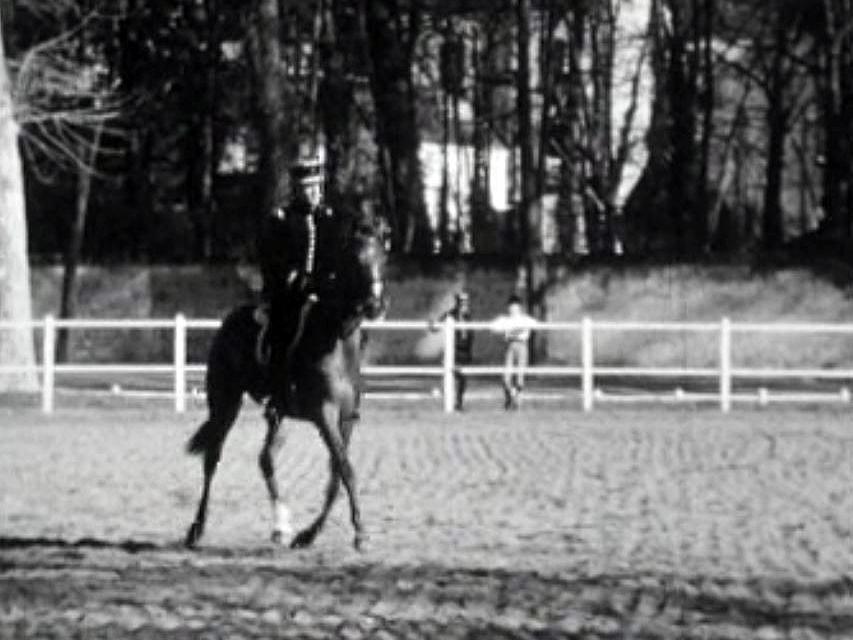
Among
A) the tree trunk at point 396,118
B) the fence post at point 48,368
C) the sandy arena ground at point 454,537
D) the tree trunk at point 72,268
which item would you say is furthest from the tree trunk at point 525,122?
the sandy arena ground at point 454,537

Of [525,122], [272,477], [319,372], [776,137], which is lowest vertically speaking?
[272,477]

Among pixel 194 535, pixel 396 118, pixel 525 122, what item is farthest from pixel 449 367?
pixel 396 118

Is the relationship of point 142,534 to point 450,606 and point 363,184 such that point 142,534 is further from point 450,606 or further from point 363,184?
point 363,184

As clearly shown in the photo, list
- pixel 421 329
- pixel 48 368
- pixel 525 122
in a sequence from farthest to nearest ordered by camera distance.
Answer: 1. pixel 525 122
2. pixel 421 329
3. pixel 48 368

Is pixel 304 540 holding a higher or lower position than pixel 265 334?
lower

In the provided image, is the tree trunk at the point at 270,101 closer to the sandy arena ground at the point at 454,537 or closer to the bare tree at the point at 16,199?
the bare tree at the point at 16,199

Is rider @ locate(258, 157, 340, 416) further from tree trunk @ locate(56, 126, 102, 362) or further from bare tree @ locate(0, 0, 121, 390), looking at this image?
tree trunk @ locate(56, 126, 102, 362)

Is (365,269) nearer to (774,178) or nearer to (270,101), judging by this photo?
(270,101)

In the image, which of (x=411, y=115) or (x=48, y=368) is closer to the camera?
(x=48, y=368)

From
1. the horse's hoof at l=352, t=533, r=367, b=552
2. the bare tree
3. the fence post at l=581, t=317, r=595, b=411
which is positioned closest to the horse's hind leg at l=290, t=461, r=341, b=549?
the horse's hoof at l=352, t=533, r=367, b=552

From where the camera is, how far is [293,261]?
43.2 ft

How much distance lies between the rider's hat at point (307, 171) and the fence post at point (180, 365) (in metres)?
14.9

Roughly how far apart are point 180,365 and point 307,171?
15447mm

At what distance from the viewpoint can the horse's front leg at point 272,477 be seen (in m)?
13.8
